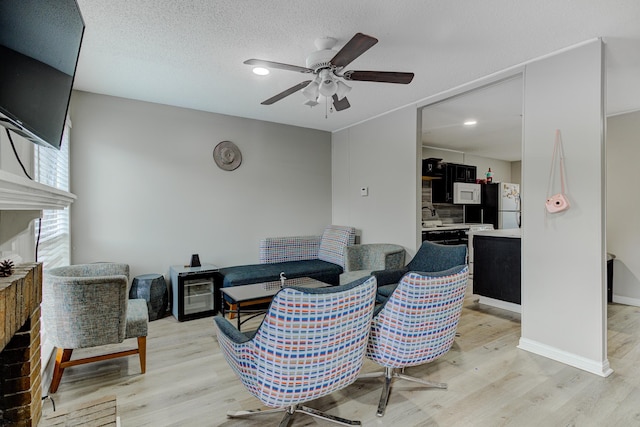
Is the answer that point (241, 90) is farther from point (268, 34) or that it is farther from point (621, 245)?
point (621, 245)

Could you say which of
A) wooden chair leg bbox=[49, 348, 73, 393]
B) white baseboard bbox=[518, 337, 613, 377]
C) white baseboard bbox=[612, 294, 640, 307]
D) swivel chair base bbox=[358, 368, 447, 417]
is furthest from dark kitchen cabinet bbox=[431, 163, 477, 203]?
wooden chair leg bbox=[49, 348, 73, 393]

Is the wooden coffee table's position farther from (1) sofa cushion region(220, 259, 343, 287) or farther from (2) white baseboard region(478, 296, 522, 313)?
(2) white baseboard region(478, 296, 522, 313)

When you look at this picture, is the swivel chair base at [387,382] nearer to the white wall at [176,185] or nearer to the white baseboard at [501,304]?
the white baseboard at [501,304]

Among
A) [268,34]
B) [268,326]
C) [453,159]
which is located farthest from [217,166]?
[453,159]

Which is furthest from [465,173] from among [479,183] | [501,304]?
[501,304]

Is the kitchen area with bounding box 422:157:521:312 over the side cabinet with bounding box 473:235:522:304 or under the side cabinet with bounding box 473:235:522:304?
over

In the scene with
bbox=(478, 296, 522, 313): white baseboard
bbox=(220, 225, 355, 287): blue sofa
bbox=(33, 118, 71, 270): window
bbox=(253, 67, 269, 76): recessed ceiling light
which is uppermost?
bbox=(253, 67, 269, 76): recessed ceiling light

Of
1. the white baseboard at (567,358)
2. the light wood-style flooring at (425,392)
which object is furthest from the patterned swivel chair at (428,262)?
the white baseboard at (567,358)

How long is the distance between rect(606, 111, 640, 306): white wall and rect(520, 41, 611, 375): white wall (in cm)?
246

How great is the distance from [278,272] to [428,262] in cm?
179

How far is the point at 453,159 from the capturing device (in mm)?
7109

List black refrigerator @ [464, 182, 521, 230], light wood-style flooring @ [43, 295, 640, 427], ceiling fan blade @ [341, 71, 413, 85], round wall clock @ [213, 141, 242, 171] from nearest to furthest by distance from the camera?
light wood-style flooring @ [43, 295, 640, 427] → ceiling fan blade @ [341, 71, 413, 85] → round wall clock @ [213, 141, 242, 171] → black refrigerator @ [464, 182, 521, 230]

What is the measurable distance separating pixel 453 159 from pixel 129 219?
613cm

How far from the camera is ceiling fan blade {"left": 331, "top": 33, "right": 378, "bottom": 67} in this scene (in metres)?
1.89
